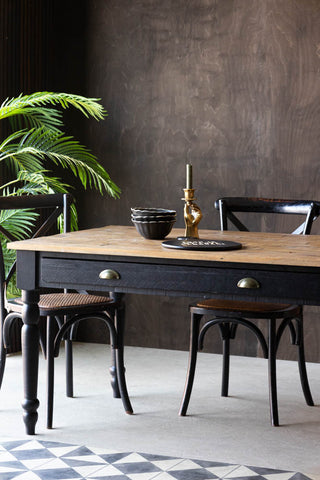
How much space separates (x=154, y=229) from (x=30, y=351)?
0.67 meters

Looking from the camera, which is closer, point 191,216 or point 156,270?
point 156,270

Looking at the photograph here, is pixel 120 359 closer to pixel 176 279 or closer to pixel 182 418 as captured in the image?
pixel 182 418

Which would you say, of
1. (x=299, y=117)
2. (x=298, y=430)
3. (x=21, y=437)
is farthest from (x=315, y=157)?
(x=21, y=437)

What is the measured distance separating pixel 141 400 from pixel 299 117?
5.87ft

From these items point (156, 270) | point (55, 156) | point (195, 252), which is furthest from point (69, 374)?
point (55, 156)

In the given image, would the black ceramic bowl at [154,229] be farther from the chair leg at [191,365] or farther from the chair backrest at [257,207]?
the chair backrest at [257,207]

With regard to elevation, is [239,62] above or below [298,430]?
above

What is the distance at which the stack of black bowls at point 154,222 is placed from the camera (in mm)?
3117

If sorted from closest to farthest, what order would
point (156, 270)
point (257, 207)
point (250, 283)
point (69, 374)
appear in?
point (250, 283) → point (156, 270) → point (69, 374) → point (257, 207)

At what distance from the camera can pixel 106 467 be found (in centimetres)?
278

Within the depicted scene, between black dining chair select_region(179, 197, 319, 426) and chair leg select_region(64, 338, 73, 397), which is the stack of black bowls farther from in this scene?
chair leg select_region(64, 338, 73, 397)

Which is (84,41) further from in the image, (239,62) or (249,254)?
(249,254)

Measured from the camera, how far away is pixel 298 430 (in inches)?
128

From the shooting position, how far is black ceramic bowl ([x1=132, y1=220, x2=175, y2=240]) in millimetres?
3125
